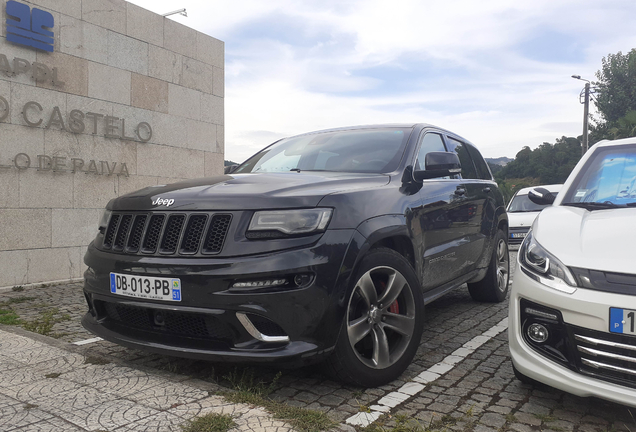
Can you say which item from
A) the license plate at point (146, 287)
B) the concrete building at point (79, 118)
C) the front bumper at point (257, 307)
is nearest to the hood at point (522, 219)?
the concrete building at point (79, 118)

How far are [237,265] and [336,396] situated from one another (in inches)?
39.2

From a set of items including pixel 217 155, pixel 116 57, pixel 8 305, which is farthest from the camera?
pixel 217 155

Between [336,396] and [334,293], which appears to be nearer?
[334,293]

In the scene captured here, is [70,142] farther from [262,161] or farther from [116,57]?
[262,161]

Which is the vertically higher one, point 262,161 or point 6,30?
point 6,30

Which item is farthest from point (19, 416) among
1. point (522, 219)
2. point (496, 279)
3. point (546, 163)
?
point (546, 163)

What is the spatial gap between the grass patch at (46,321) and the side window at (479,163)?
442cm

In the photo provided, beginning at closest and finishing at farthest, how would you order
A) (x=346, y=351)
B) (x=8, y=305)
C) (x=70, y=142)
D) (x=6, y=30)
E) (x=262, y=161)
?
(x=346, y=351)
(x=262, y=161)
(x=8, y=305)
(x=6, y=30)
(x=70, y=142)

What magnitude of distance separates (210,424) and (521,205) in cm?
1268

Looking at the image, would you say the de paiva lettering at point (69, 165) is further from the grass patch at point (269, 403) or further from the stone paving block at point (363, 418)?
the stone paving block at point (363, 418)

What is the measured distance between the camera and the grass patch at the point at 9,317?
5.12 m

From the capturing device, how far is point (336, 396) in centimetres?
318

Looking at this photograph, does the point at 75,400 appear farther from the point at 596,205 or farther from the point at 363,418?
the point at 596,205

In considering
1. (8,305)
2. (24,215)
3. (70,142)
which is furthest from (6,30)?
(8,305)
